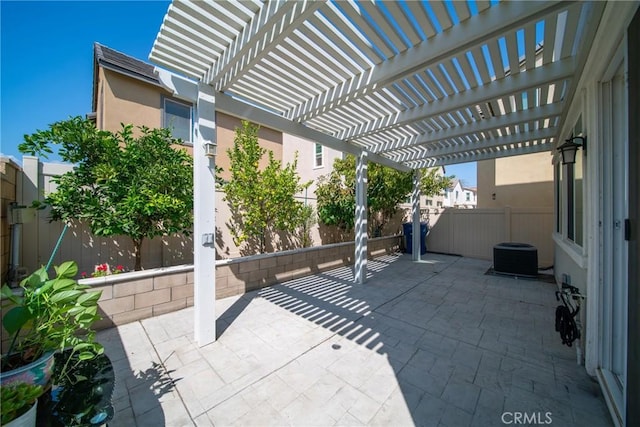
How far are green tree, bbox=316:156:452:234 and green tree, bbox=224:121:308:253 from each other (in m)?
1.65

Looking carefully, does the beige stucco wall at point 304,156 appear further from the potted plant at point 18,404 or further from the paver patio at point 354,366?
the potted plant at point 18,404

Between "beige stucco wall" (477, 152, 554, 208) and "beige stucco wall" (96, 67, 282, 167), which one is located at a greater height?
"beige stucco wall" (96, 67, 282, 167)

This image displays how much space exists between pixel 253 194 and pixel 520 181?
9600 mm

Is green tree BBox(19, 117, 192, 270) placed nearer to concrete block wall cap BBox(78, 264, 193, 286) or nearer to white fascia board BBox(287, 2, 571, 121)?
concrete block wall cap BBox(78, 264, 193, 286)

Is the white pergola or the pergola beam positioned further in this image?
the pergola beam

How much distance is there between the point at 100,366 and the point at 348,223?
6030mm

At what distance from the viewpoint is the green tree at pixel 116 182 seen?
3246 mm

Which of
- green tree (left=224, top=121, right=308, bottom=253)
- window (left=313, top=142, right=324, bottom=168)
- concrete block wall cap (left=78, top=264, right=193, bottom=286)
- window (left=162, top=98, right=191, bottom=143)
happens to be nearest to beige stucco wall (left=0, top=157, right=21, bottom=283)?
concrete block wall cap (left=78, top=264, right=193, bottom=286)

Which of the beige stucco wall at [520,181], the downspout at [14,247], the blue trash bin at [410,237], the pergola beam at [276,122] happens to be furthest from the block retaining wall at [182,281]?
the beige stucco wall at [520,181]

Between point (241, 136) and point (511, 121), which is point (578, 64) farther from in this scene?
point (241, 136)

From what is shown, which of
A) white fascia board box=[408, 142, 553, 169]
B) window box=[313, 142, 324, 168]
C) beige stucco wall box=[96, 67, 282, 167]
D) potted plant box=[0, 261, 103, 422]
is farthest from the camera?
window box=[313, 142, 324, 168]

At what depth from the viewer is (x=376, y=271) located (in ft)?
21.1

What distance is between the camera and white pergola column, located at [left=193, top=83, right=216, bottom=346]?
2.88m

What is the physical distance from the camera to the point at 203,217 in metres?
2.91
